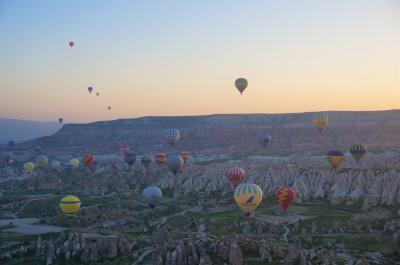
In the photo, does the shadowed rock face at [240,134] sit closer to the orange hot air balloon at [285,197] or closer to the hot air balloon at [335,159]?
the hot air balloon at [335,159]

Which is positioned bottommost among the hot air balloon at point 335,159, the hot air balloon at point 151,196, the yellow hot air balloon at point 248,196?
the hot air balloon at point 151,196

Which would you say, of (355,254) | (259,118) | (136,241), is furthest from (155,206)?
(259,118)

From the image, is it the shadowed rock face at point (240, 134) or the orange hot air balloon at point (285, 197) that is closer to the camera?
the orange hot air balloon at point (285, 197)

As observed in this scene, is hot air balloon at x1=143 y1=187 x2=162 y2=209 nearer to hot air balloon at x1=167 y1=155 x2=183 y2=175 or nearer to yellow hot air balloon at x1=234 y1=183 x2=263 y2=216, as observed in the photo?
yellow hot air balloon at x1=234 y1=183 x2=263 y2=216

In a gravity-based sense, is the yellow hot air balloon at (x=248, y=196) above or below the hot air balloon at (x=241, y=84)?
below

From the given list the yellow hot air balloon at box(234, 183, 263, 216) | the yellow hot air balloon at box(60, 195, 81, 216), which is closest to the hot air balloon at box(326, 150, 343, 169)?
the yellow hot air balloon at box(234, 183, 263, 216)

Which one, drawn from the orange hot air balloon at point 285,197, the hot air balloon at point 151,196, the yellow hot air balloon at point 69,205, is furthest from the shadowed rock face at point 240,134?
the yellow hot air balloon at point 69,205
